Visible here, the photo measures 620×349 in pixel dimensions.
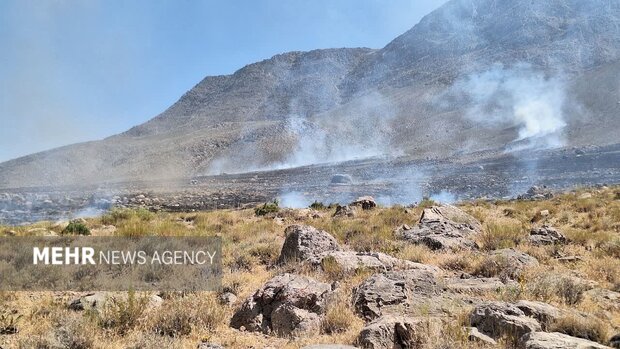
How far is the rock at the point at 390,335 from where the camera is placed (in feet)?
14.2

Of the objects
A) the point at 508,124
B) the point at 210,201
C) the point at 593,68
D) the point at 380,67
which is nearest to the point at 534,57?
the point at 593,68

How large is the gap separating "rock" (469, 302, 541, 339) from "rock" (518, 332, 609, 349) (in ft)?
0.84

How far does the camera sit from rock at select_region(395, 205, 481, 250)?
360 inches

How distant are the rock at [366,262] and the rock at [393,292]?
2.74ft

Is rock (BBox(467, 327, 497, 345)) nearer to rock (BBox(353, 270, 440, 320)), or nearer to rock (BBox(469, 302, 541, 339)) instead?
rock (BBox(469, 302, 541, 339))

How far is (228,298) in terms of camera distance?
20.3 feet

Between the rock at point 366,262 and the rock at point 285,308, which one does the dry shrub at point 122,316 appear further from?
the rock at point 366,262

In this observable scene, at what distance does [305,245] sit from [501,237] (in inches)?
179

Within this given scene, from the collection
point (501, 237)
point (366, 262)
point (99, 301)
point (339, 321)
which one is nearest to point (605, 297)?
point (366, 262)

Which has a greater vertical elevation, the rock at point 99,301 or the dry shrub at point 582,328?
Answer: the rock at point 99,301

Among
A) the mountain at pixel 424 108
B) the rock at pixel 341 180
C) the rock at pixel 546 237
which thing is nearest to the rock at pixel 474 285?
the rock at pixel 546 237

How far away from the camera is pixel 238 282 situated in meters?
6.89

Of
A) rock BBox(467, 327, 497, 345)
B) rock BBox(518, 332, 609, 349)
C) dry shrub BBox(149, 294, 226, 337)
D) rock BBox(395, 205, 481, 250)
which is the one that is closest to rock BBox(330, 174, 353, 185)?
rock BBox(395, 205, 481, 250)

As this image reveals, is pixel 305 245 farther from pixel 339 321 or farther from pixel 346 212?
pixel 346 212
